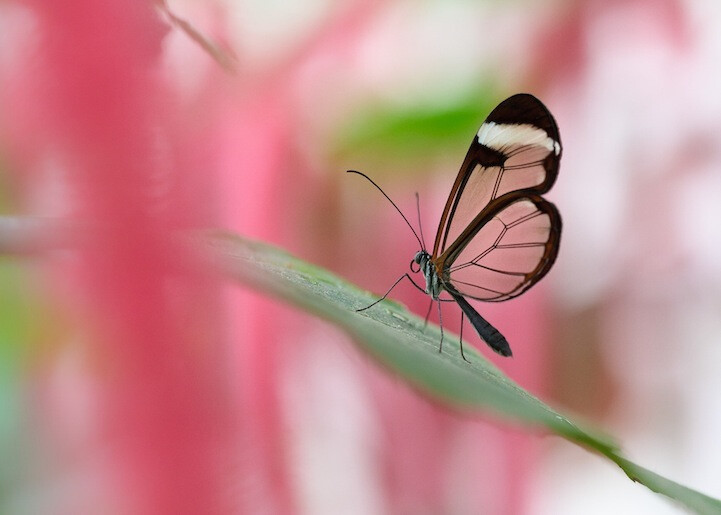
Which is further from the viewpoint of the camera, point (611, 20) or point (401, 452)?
point (611, 20)

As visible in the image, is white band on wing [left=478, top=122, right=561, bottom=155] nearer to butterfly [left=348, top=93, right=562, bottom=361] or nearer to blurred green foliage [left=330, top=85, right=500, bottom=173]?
butterfly [left=348, top=93, right=562, bottom=361]

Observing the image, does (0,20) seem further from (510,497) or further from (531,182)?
(510,497)

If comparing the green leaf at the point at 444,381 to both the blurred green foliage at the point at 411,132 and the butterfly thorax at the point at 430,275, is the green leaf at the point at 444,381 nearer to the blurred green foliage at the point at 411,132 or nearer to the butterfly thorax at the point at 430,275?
the butterfly thorax at the point at 430,275

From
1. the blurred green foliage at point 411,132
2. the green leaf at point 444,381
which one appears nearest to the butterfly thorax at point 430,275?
the blurred green foliage at point 411,132

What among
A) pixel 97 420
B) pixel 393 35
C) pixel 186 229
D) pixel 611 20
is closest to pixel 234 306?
pixel 97 420

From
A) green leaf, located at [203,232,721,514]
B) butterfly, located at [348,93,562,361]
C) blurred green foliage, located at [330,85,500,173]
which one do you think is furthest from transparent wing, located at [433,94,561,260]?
green leaf, located at [203,232,721,514]
